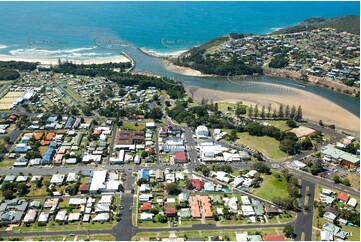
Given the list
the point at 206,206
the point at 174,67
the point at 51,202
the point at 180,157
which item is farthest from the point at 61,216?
the point at 174,67

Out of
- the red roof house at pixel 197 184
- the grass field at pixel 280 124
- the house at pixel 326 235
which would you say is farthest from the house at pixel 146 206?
the grass field at pixel 280 124

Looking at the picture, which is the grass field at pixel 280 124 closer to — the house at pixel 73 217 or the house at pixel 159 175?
the house at pixel 159 175

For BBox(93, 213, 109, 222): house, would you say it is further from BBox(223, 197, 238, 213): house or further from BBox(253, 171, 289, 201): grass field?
BBox(253, 171, 289, 201): grass field

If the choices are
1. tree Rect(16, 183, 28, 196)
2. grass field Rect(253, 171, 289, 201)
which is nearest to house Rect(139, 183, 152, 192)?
grass field Rect(253, 171, 289, 201)

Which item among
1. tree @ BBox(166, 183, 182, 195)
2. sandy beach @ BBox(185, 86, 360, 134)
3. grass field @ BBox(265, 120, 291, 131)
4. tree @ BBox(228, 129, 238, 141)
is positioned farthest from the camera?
sandy beach @ BBox(185, 86, 360, 134)

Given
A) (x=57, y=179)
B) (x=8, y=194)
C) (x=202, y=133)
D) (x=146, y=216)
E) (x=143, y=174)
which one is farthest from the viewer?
(x=202, y=133)

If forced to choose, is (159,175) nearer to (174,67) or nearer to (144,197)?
(144,197)
